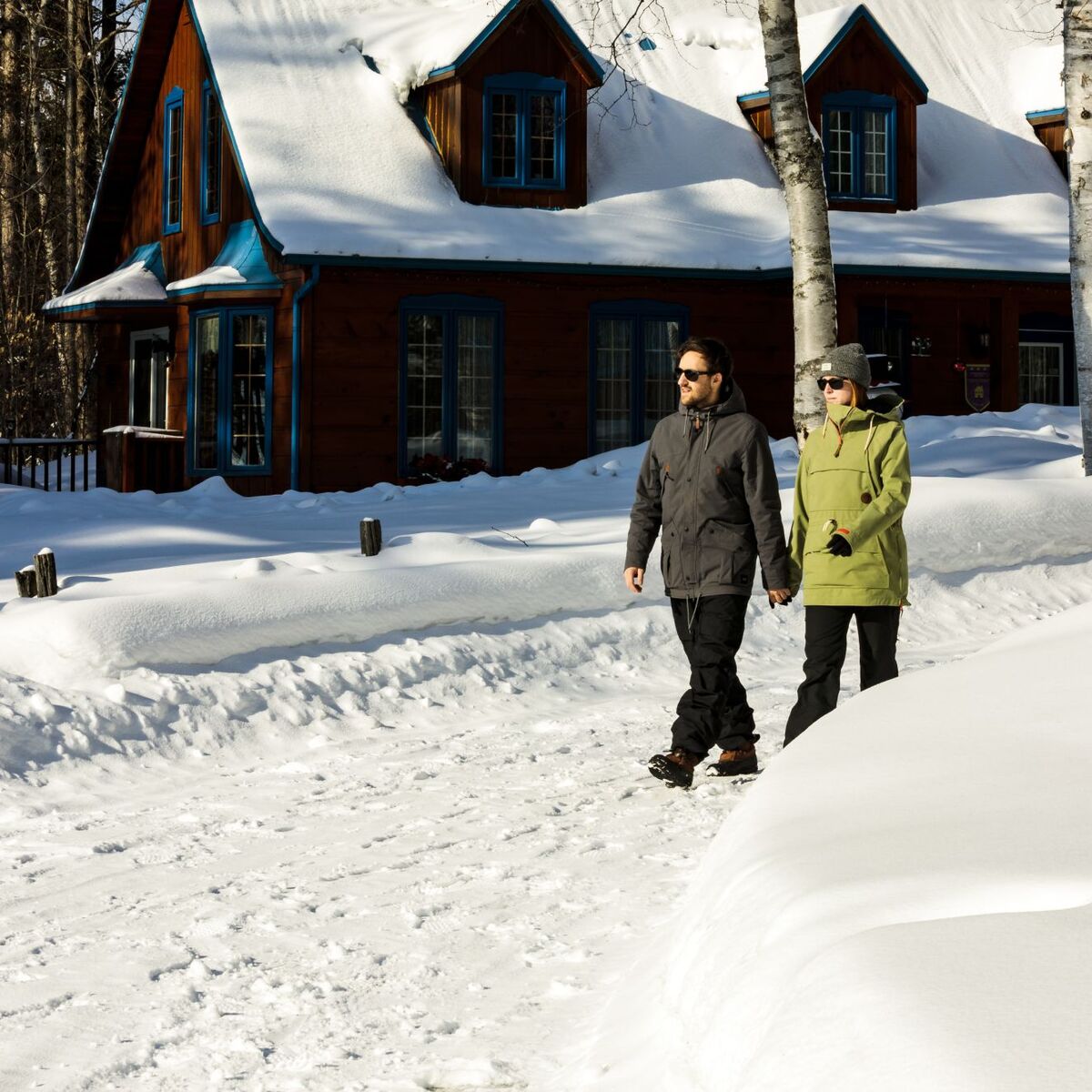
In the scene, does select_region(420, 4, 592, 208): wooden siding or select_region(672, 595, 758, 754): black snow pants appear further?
select_region(420, 4, 592, 208): wooden siding

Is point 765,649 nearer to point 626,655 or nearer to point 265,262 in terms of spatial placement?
point 626,655

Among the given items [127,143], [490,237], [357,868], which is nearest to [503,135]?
[490,237]

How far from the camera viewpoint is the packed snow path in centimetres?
412

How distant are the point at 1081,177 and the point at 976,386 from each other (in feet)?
26.2

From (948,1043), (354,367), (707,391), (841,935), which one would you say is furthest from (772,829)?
(354,367)

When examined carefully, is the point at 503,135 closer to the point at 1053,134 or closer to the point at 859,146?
the point at 859,146

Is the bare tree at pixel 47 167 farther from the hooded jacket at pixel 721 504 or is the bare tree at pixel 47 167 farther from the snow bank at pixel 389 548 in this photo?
the hooded jacket at pixel 721 504

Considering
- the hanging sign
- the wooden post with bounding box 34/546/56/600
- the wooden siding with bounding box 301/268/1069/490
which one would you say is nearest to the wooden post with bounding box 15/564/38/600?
the wooden post with bounding box 34/546/56/600

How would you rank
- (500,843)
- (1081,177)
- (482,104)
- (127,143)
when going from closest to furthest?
1. (500,843)
2. (1081,177)
3. (482,104)
4. (127,143)

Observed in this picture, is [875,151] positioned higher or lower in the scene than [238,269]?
higher

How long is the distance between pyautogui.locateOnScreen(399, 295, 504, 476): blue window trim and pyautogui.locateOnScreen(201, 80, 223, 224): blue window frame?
117 inches

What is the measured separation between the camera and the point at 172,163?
69.8ft

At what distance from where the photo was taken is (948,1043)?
94.7 inches

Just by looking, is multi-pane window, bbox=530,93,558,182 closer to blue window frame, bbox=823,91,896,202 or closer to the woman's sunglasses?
blue window frame, bbox=823,91,896,202
